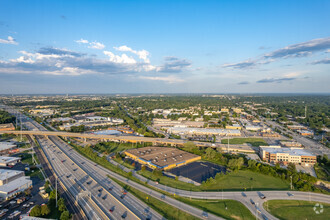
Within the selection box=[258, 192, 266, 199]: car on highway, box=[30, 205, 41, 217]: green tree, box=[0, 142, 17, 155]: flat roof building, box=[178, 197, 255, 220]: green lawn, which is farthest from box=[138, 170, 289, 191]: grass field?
box=[0, 142, 17, 155]: flat roof building

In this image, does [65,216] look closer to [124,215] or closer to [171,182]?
[124,215]

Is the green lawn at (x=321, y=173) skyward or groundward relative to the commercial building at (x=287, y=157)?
groundward

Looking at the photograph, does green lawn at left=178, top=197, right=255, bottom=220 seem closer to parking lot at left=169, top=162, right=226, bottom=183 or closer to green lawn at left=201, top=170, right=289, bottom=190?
green lawn at left=201, top=170, right=289, bottom=190

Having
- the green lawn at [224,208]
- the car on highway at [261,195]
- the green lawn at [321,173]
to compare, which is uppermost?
the green lawn at [224,208]

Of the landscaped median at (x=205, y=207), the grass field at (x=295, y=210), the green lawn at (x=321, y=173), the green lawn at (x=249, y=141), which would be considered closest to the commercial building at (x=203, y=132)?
the green lawn at (x=249, y=141)

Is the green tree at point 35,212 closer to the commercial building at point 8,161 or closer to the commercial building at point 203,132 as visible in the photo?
the commercial building at point 8,161

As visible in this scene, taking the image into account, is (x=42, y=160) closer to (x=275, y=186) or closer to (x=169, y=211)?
(x=169, y=211)
